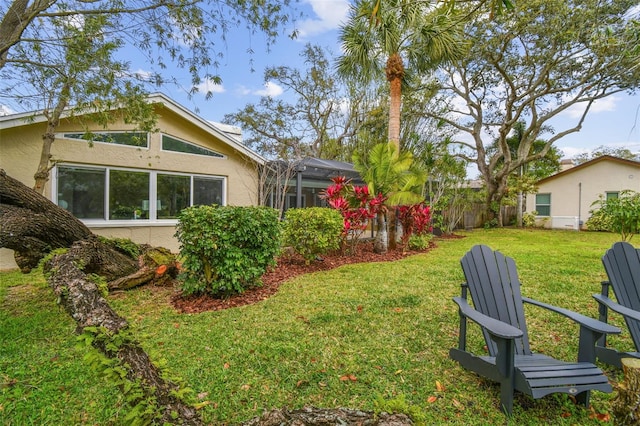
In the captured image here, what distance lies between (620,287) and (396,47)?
26.7ft

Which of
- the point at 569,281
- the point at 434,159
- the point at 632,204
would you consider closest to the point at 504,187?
the point at 434,159

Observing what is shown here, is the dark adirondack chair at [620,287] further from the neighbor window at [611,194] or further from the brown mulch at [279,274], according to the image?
the neighbor window at [611,194]

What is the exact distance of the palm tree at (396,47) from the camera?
8.78 m

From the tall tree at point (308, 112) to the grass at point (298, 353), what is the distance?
16.7m

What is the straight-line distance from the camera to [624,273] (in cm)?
320

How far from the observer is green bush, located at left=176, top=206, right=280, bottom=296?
4.59 metres

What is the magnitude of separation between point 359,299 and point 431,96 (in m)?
15.7

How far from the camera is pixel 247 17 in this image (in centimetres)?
589

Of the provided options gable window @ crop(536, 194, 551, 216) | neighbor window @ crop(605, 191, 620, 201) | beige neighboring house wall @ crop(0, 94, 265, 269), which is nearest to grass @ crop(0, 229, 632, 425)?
beige neighboring house wall @ crop(0, 94, 265, 269)

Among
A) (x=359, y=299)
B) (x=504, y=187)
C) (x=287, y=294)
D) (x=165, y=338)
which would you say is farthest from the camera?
(x=504, y=187)

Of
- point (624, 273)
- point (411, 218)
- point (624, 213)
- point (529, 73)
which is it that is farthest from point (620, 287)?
point (529, 73)

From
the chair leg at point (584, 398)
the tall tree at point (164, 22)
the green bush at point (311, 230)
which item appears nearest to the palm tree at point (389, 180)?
the green bush at point (311, 230)

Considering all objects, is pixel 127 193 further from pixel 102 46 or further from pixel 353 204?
pixel 353 204

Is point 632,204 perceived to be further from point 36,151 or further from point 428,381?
point 36,151
